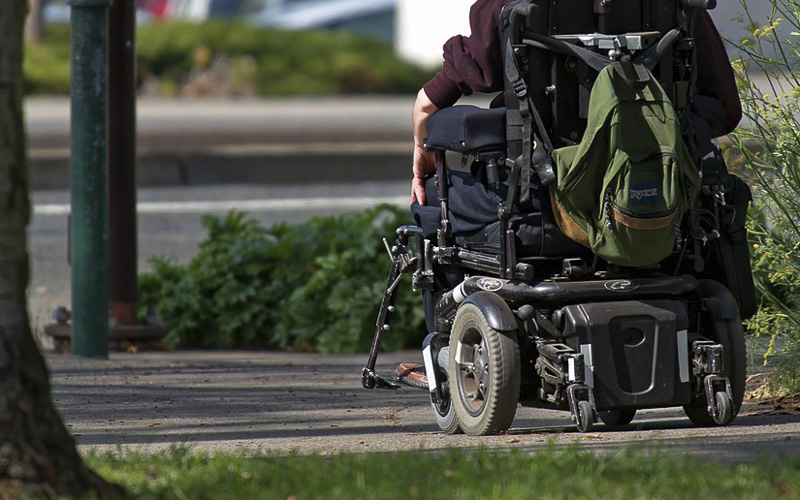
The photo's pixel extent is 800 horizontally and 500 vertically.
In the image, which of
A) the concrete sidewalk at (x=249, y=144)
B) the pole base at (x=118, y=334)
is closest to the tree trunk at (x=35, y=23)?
the concrete sidewalk at (x=249, y=144)

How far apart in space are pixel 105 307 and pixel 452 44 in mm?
3307

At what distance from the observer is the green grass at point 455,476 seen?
3639mm

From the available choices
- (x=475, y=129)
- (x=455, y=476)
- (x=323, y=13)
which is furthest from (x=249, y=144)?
(x=323, y=13)

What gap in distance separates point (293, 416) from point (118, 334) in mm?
2641

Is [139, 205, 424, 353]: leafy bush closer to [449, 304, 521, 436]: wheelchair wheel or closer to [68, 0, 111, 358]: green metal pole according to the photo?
[68, 0, 111, 358]: green metal pole

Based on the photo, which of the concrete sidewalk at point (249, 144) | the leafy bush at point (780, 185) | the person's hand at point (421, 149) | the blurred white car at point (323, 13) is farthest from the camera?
the blurred white car at point (323, 13)

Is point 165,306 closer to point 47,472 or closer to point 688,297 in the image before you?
point 688,297

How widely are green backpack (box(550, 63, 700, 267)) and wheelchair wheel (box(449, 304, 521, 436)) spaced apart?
1.60 feet

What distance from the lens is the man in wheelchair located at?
15.2 ft

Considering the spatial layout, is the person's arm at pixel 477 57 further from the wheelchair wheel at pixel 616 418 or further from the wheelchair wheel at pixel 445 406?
the wheelchair wheel at pixel 616 418

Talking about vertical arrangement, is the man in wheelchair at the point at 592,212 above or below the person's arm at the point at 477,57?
below

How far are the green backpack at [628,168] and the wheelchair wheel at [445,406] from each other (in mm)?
880

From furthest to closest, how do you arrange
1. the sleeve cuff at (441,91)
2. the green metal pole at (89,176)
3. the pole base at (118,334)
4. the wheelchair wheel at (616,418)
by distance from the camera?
the pole base at (118,334) → the green metal pole at (89,176) → the wheelchair wheel at (616,418) → the sleeve cuff at (441,91)

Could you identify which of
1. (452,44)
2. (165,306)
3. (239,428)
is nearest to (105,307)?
(165,306)
